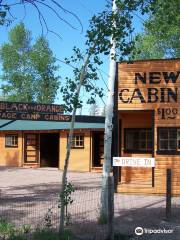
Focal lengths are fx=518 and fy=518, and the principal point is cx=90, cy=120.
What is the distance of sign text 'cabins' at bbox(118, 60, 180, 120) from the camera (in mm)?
18328

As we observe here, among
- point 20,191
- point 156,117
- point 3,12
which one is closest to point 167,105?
point 156,117

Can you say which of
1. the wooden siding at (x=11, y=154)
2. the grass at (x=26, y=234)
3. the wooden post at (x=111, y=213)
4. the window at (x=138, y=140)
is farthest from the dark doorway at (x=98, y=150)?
the wooden post at (x=111, y=213)

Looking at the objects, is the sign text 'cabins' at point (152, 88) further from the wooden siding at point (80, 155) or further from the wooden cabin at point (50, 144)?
the wooden siding at point (80, 155)

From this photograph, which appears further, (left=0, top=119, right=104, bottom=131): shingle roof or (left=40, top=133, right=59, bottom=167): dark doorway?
(left=40, top=133, right=59, bottom=167): dark doorway

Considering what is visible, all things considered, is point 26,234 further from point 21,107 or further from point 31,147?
point 31,147

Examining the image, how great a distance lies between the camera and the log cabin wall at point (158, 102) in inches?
717

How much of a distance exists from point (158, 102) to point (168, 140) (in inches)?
54.8

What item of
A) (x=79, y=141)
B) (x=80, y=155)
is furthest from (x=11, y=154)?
(x=80, y=155)

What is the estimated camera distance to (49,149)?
1455 inches

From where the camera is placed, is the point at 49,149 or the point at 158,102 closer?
the point at 158,102

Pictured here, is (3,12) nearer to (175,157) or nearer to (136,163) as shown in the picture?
(136,163)

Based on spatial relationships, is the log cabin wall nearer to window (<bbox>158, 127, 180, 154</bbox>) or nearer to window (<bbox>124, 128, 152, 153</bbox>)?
window (<bbox>158, 127, 180, 154</bbox>)

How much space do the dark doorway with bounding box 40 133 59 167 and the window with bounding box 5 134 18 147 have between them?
1873mm

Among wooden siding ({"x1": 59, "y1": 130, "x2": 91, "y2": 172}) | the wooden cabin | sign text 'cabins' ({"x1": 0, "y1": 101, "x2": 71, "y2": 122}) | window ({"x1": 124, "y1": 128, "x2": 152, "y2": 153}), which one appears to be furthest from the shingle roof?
sign text 'cabins' ({"x1": 0, "y1": 101, "x2": 71, "y2": 122})
